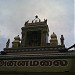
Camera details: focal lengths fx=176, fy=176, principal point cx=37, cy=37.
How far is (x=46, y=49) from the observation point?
82.8 feet

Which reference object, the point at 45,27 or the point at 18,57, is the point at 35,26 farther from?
the point at 18,57

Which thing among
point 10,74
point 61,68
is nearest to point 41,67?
point 61,68

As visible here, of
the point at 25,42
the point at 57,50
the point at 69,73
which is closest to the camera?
the point at 69,73

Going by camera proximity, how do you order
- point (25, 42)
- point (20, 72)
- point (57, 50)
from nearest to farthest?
point (20, 72), point (57, 50), point (25, 42)

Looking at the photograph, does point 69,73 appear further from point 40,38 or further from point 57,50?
point 40,38

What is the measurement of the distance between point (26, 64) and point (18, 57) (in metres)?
0.75

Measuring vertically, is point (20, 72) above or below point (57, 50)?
below

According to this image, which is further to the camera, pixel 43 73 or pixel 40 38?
pixel 40 38

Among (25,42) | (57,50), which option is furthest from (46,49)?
(25,42)

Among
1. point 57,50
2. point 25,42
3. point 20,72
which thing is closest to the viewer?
point 20,72

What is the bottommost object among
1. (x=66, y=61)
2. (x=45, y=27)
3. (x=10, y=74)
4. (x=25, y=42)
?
(x=10, y=74)

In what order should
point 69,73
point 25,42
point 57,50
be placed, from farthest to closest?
1. point 25,42
2. point 57,50
3. point 69,73

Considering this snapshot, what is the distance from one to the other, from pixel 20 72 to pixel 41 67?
147cm

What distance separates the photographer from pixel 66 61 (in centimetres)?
1102
